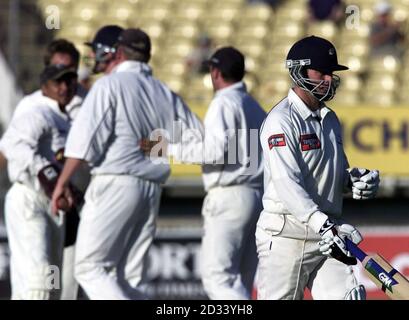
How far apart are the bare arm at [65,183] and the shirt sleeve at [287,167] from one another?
2.10 m

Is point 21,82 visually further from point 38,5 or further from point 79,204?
point 79,204

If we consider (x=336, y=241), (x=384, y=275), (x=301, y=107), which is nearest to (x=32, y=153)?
(x=301, y=107)

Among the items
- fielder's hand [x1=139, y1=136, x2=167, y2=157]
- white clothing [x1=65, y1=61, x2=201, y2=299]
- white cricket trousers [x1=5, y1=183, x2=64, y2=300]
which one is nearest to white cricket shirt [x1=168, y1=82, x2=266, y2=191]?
fielder's hand [x1=139, y1=136, x2=167, y2=157]

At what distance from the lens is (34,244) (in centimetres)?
944

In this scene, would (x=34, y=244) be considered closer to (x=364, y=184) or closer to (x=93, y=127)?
(x=93, y=127)

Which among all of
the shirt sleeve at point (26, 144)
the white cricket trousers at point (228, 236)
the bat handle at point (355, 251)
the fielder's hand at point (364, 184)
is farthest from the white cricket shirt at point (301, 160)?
the shirt sleeve at point (26, 144)

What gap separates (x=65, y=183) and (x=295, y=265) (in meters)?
2.31

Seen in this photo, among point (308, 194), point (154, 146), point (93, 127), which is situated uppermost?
point (93, 127)

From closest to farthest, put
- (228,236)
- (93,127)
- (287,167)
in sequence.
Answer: (287,167), (93,127), (228,236)

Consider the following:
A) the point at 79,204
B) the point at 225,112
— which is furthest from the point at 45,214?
the point at 225,112

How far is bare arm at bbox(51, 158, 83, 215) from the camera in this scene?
28.8 ft

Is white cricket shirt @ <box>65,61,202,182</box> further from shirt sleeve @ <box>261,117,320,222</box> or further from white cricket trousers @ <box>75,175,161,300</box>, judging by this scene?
shirt sleeve @ <box>261,117,320,222</box>

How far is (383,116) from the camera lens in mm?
14391
